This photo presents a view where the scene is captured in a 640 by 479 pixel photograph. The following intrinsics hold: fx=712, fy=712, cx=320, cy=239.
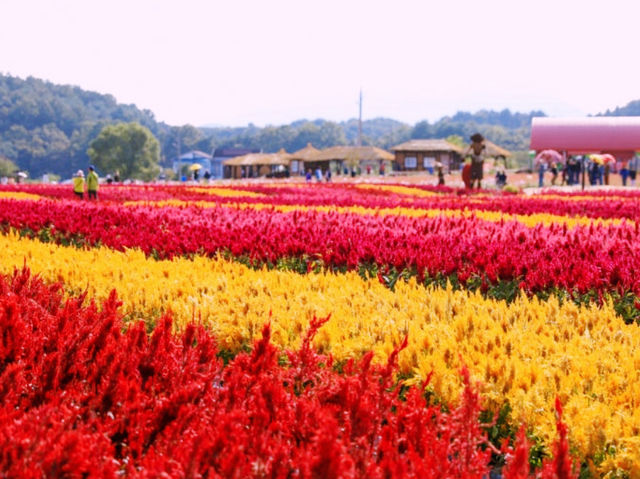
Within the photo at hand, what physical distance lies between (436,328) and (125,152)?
361ft

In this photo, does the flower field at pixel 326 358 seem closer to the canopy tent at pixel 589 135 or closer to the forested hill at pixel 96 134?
the canopy tent at pixel 589 135

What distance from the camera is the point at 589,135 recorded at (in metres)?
54.8

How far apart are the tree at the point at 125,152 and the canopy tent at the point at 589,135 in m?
67.7

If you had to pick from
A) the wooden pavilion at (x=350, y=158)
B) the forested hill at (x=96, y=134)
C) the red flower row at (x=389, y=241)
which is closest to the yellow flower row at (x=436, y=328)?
the red flower row at (x=389, y=241)

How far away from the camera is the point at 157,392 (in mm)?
3127

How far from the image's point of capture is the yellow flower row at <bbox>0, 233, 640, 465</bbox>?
10.8ft

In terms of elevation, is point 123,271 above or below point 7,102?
below

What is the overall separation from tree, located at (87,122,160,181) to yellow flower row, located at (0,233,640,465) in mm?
104765

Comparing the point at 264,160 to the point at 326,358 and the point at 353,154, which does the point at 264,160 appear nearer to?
the point at 353,154

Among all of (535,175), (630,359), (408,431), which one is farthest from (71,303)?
(535,175)

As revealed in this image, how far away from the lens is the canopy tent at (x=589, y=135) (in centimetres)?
5453

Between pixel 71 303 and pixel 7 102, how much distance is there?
21737 cm

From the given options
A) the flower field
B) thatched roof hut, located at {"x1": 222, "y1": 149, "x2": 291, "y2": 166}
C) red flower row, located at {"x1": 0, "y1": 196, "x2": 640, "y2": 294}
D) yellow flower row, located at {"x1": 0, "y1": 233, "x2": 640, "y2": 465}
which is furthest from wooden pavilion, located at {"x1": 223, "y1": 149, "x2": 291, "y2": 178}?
yellow flower row, located at {"x1": 0, "y1": 233, "x2": 640, "y2": 465}

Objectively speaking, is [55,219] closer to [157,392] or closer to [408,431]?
[157,392]
